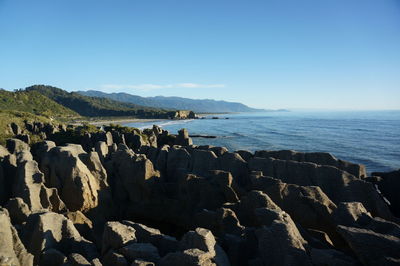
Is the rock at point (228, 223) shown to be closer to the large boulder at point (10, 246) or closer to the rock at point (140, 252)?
the rock at point (140, 252)

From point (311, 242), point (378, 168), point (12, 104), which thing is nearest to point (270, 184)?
point (311, 242)

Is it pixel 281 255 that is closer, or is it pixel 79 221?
pixel 281 255

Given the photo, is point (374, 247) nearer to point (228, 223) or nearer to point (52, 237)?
point (228, 223)

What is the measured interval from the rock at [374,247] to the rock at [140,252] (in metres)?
5.59

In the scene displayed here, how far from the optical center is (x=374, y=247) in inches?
302

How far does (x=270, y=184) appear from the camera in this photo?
14.9m

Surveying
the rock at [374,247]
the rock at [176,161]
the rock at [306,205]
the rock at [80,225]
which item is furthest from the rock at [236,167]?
the rock at [374,247]

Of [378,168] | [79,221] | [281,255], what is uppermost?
[281,255]

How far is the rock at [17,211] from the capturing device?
1187cm

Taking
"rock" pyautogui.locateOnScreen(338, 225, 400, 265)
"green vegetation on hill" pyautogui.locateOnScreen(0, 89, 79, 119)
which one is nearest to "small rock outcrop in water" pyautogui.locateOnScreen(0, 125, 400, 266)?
"rock" pyautogui.locateOnScreen(338, 225, 400, 265)

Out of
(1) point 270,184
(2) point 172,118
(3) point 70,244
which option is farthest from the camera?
(2) point 172,118

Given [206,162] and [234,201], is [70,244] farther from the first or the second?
[206,162]

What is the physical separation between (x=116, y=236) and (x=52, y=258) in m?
2.03

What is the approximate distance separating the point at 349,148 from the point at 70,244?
61.6 metres
